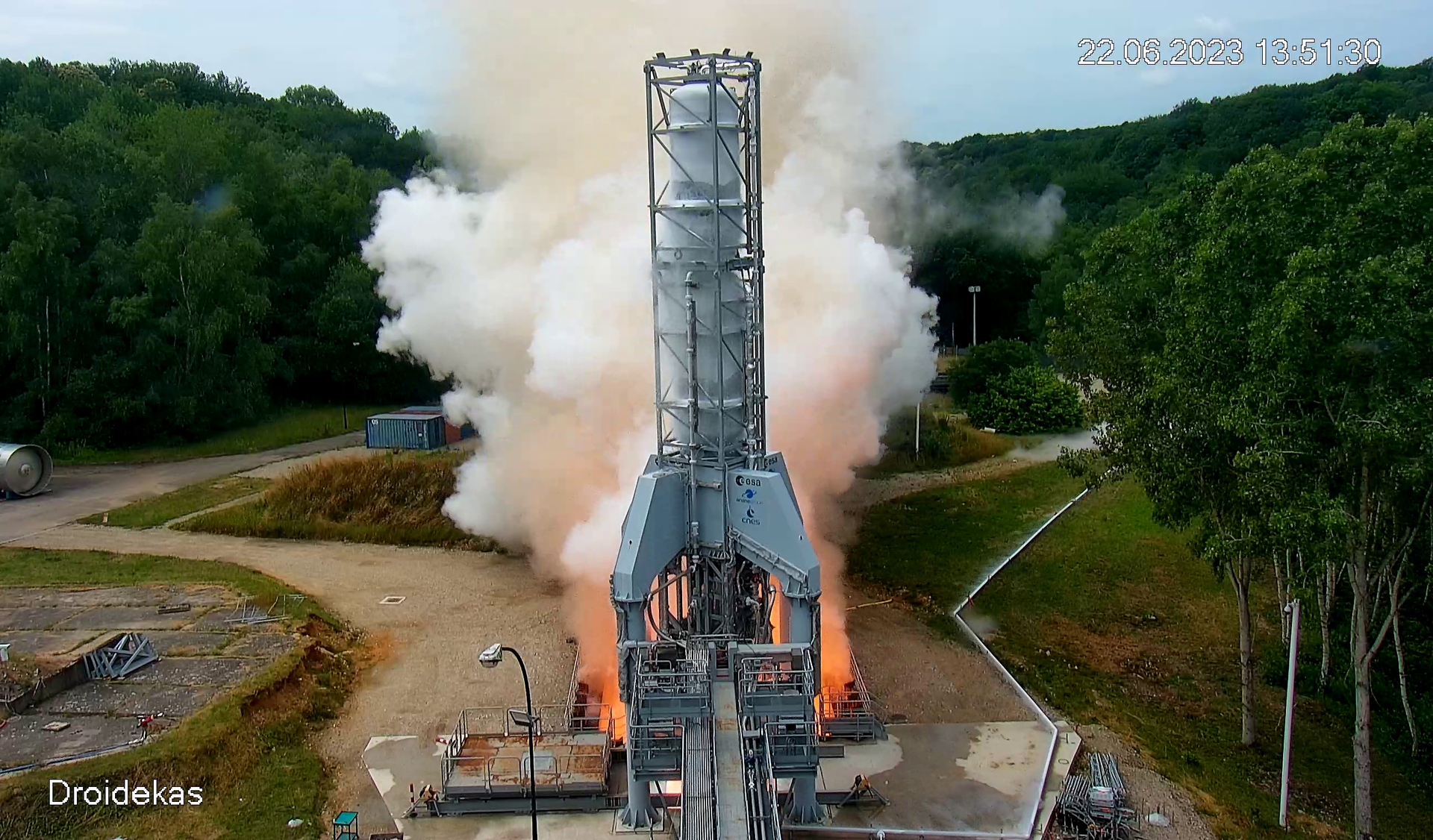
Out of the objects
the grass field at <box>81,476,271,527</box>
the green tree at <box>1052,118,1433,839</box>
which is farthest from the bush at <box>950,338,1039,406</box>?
the grass field at <box>81,476,271,527</box>

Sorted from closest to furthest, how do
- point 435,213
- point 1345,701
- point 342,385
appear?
1. point 1345,701
2. point 435,213
3. point 342,385

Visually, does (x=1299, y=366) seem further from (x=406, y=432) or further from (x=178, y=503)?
(x=406, y=432)

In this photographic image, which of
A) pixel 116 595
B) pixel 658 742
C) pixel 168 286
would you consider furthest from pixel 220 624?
pixel 168 286

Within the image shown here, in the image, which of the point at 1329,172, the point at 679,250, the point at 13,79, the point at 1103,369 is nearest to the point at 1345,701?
the point at 1103,369

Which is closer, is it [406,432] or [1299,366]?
[1299,366]

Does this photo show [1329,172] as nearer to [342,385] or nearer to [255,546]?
[255,546]

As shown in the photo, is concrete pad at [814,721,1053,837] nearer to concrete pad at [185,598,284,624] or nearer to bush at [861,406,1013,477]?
concrete pad at [185,598,284,624]
